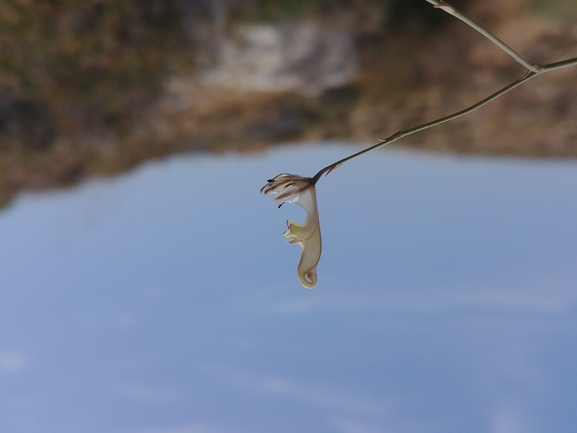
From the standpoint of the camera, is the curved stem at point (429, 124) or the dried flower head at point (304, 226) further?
the dried flower head at point (304, 226)

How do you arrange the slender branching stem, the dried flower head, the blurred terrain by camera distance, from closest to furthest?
the slender branching stem → the dried flower head → the blurred terrain

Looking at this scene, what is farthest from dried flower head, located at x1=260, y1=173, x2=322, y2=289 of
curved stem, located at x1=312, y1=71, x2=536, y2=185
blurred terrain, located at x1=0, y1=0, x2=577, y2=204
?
blurred terrain, located at x1=0, y1=0, x2=577, y2=204

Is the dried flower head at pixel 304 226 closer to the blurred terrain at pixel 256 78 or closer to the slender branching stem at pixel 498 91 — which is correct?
the slender branching stem at pixel 498 91

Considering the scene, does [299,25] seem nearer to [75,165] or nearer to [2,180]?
[75,165]

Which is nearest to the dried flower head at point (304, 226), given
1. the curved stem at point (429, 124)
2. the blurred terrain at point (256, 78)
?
the curved stem at point (429, 124)

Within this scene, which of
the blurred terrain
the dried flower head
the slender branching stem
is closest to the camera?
the slender branching stem

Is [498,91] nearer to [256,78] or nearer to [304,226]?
[304,226]

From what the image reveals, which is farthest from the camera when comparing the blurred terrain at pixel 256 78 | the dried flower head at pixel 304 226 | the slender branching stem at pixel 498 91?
the blurred terrain at pixel 256 78

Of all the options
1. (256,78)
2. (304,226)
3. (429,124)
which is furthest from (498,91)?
(256,78)

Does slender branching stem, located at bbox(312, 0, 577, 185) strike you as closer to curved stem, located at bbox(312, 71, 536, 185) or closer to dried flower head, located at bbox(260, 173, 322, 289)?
curved stem, located at bbox(312, 71, 536, 185)
